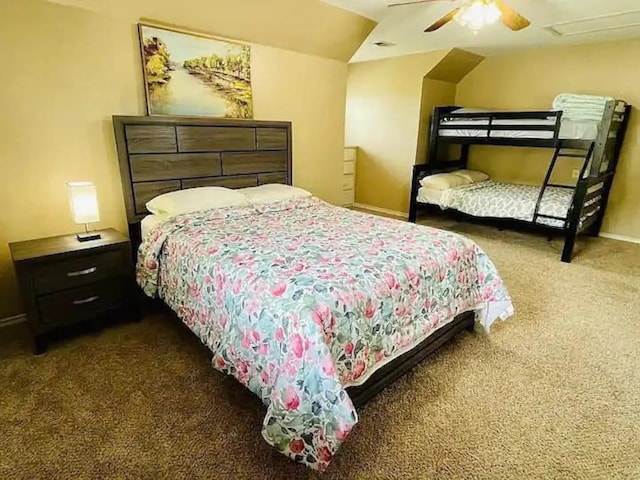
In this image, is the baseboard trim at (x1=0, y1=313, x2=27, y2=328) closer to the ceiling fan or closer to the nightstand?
the nightstand

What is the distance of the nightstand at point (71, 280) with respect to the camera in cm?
206

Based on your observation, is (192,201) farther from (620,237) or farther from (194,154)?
(620,237)

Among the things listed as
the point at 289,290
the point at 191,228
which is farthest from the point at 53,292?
the point at 289,290

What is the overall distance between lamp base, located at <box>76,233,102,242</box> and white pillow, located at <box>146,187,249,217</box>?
0.42m

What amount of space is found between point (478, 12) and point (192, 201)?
2.49m

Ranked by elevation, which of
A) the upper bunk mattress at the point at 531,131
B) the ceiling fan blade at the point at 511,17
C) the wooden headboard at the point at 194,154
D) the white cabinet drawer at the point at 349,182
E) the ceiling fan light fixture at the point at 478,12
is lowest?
the white cabinet drawer at the point at 349,182

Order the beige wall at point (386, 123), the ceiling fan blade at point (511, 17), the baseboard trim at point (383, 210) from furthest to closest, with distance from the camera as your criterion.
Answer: the baseboard trim at point (383, 210) < the beige wall at point (386, 123) < the ceiling fan blade at point (511, 17)

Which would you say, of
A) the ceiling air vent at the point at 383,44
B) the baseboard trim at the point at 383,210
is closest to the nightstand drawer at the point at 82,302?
the ceiling air vent at the point at 383,44

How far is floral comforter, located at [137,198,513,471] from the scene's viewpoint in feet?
4.50

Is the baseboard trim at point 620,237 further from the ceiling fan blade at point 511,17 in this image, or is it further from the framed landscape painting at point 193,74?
the framed landscape painting at point 193,74

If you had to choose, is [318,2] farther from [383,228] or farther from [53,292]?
[53,292]

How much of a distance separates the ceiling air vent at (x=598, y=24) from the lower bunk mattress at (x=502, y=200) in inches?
66.8

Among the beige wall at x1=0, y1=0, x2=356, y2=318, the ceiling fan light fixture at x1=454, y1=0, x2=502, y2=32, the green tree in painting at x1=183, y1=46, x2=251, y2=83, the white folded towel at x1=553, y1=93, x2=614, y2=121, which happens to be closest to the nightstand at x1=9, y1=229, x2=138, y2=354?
the beige wall at x1=0, y1=0, x2=356, y2=318

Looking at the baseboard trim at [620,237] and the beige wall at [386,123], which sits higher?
the beige wall at [386,123]
